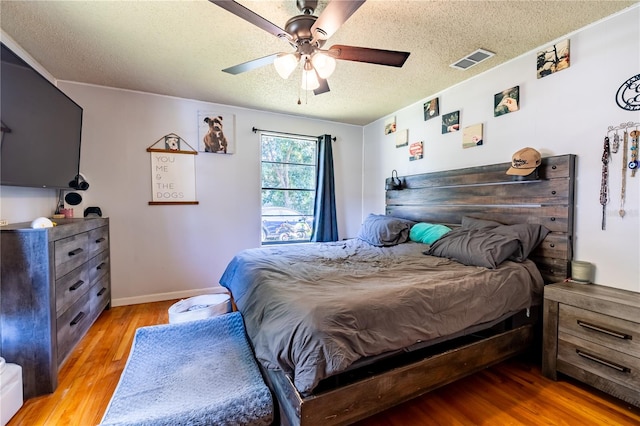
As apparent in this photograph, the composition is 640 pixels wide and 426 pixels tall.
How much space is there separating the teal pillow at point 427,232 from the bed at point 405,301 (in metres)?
0.14

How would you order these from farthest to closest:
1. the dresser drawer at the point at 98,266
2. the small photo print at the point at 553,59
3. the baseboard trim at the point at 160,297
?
1. the baseboard trim at the point at 160,297
2. the dresser drawer at the point at 98,266
3. the small photo print at the point at 553,59

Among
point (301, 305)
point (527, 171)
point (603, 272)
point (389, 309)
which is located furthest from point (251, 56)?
point (603, 272)

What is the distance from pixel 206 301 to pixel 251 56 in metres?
2.32

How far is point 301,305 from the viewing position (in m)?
1.32

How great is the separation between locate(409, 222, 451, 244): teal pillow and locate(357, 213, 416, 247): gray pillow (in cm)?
8

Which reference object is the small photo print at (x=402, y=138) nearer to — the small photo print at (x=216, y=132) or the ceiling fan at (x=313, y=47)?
the ceiling fan at (x=313, y=47)

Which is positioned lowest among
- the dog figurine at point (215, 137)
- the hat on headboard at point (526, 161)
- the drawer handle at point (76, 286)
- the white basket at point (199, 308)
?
the white basket at point (199, 308)

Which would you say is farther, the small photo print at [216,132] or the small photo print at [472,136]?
the small photo print at [216,132]

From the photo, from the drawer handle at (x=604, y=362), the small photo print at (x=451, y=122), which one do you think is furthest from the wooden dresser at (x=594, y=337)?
the small photo print at (x=451, y=122)

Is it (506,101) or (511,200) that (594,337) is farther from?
(506,101)

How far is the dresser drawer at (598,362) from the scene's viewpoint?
1490 millimetres

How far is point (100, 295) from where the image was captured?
262 cm

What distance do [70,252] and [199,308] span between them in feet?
3.53

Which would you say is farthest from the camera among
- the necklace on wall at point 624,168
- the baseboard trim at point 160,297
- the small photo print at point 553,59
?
the baseboard trim at point 160,297
